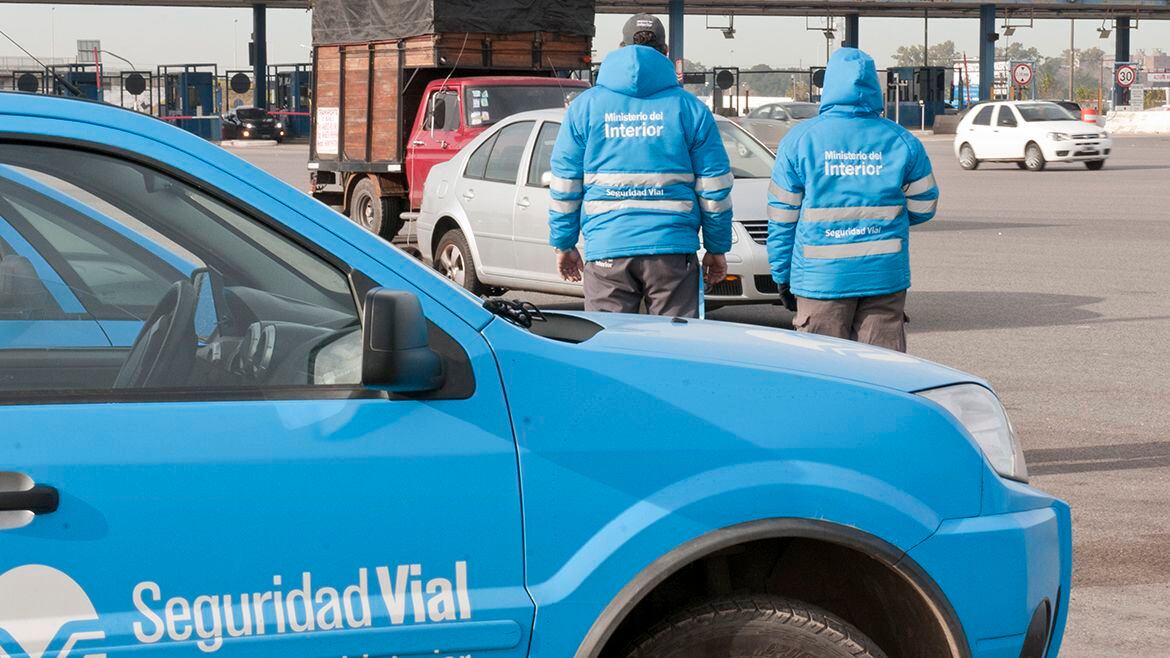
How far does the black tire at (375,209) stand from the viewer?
56.9 feet

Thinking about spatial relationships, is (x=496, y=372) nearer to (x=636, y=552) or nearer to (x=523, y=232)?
(x=636, y=552)

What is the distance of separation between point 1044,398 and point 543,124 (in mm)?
4390

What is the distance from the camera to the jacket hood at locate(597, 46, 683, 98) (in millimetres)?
6137

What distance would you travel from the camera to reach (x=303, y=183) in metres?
28.8

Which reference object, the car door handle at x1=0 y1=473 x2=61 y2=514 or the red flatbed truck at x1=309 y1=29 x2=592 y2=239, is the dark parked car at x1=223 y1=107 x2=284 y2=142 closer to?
the red flatbed truck at x1=309 y1=29 x2=592 y2=239

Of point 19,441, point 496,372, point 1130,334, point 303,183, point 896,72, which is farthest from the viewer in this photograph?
point 896,72

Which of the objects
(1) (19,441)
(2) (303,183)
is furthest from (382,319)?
(2) (303,183)

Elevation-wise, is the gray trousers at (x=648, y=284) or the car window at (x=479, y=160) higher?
the car window at (x=479, y=160)

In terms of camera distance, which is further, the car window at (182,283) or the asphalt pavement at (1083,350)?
the asphalt pavement at (1083,350)

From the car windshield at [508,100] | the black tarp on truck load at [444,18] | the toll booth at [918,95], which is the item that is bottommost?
the car windshield at [508,100]

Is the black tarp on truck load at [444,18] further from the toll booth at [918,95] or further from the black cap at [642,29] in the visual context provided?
the toll booth at [918,95]

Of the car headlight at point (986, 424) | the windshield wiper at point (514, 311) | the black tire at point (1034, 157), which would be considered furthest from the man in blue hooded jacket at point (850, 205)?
the black tire at point (1034, 157)

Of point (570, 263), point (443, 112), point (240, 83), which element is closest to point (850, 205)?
point (570, 263)

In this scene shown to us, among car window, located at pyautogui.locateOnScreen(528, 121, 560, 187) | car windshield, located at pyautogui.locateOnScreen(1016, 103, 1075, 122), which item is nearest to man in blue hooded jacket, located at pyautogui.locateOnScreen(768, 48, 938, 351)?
car window, located at pyautogui.locateOnScreen(528, 121, 560, 187)
